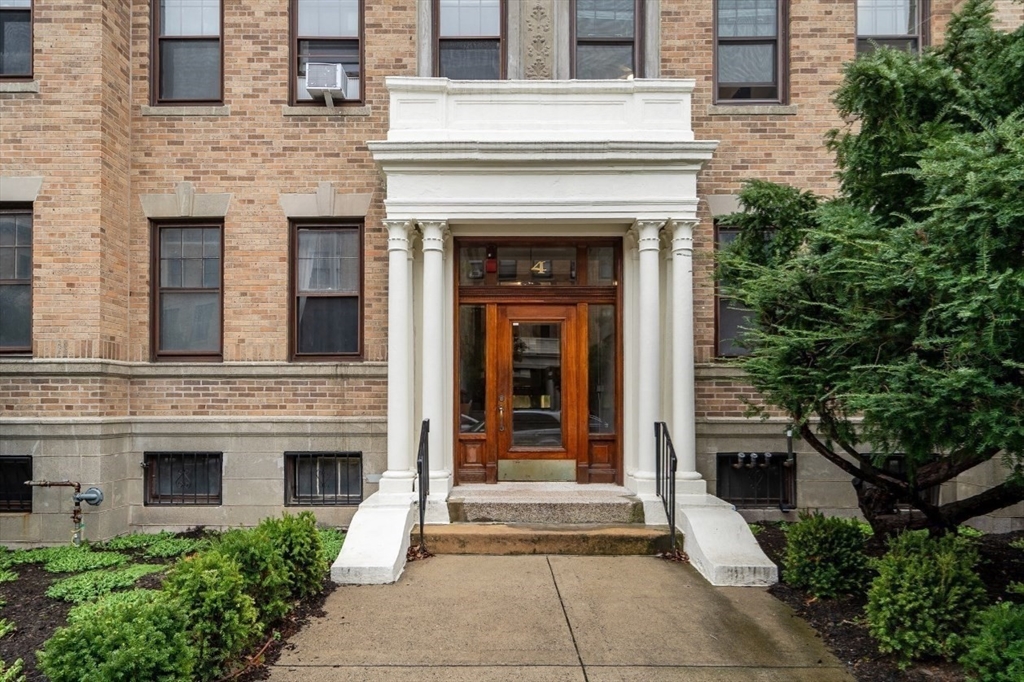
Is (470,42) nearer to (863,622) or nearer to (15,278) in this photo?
(15,278)

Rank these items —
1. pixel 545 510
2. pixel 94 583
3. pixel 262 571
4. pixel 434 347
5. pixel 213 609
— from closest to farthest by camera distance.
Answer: pixel 213 609 → pixel 262 571 → pixel 94 583 → pixel 545 510 → pixel 434 347

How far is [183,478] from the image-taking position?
8312mm

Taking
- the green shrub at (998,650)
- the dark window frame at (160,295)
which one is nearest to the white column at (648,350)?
the green shrub at (998,650)

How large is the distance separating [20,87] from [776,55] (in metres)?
9.42

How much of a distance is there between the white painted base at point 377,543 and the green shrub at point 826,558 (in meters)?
3.63

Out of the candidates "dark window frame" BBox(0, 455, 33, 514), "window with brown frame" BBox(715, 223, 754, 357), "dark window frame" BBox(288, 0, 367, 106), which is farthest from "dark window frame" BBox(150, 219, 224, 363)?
"window with brown frame" BBox(715, 223, 754, 357)

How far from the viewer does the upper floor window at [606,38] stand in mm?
8594

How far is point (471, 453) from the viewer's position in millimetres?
8352

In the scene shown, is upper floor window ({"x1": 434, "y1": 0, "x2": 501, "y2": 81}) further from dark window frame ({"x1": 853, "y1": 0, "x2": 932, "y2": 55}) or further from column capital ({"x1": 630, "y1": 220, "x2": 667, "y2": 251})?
dark window frame ({"x1": 853, "y1": 0, "x2": 932, "y2": 55})

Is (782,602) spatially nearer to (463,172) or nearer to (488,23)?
(463,172)

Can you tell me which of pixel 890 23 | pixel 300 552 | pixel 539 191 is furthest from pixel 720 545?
pixel 890 23

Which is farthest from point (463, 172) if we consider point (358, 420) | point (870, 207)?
point (870, 207)

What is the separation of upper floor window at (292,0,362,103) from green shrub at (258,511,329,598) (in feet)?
18.5

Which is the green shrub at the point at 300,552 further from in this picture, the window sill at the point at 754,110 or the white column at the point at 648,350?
the window sill at the point at 754,110
